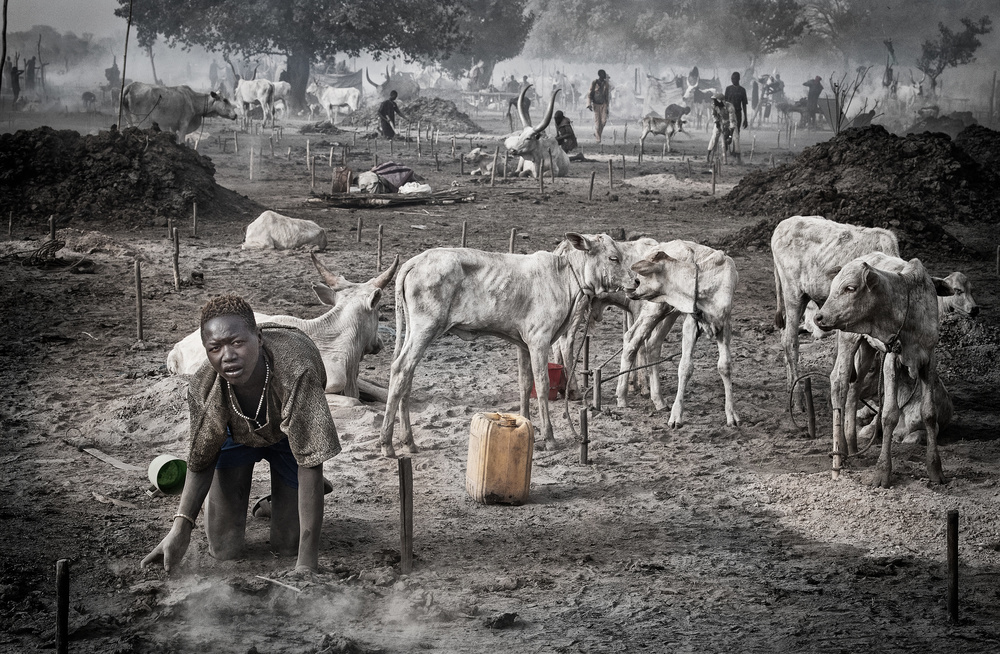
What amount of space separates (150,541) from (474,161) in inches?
935

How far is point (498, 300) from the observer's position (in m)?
8.54

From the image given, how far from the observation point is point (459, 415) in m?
9.27

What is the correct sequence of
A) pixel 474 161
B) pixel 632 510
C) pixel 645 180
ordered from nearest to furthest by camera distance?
pixel 632 510, pixel 645 180, pixel 474 161

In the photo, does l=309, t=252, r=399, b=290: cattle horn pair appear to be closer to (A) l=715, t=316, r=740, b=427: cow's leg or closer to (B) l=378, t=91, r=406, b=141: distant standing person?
(A) l=715, t=316, r=740, b=427: cow's leg

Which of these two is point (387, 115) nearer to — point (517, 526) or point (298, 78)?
point (298, 78)

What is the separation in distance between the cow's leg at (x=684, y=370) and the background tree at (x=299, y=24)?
37.7 metres

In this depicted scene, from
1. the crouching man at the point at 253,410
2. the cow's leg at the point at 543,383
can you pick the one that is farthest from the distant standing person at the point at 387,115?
the crouching man at the point at 253,410

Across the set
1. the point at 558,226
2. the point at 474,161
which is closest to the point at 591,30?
the point at 474,161

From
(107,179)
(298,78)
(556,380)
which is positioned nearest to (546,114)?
(107,179)

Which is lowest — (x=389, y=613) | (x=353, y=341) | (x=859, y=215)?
(x=389, y=613)

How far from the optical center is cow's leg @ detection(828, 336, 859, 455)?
309 inches

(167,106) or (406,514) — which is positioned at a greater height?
(167,106)

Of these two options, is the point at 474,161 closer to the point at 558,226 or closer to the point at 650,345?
the point at 558,226

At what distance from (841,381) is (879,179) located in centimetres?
1422
